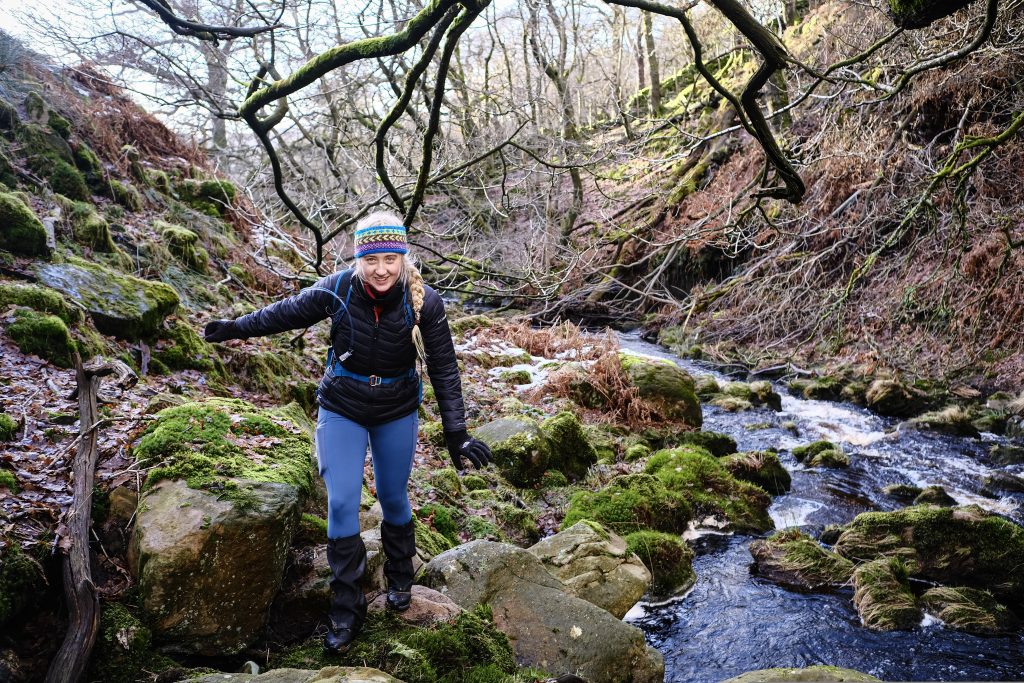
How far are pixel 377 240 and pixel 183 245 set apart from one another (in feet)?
21.3

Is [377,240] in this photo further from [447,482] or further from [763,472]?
[763,472]

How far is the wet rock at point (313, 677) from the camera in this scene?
2412mm

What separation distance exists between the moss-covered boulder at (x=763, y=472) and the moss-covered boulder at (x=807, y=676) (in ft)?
14.0

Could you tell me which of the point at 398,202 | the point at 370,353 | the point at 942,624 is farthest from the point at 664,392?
the point at 370,353

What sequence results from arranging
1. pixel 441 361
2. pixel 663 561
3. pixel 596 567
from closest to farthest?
pixel 441 361 < pixel 596 567 < pixel 663 561

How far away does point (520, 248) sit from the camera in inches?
438

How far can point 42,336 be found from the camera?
16.2ft

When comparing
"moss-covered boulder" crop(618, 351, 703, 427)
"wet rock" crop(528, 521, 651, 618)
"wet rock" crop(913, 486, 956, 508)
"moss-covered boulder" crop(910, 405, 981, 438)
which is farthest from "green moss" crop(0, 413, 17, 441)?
"moss-covered boulder" crop(910, 405, 981, 438)

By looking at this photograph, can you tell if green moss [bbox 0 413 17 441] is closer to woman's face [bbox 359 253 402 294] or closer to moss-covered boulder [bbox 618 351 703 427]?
woman's face [bbox 359 253 402 294]

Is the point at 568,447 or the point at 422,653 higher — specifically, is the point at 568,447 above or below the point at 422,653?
below

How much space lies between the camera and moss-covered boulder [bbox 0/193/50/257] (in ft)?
18.3

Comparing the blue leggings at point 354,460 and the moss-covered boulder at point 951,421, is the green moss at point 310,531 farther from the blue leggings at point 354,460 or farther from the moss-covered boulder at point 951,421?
the moss-covered boulder at point 951,421

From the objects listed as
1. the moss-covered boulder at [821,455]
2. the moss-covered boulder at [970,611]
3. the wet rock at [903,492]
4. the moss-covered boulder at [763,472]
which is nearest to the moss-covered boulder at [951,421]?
the moss-covered boulder at [821,455]

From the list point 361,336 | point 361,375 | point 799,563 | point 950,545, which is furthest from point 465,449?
point 950,545
